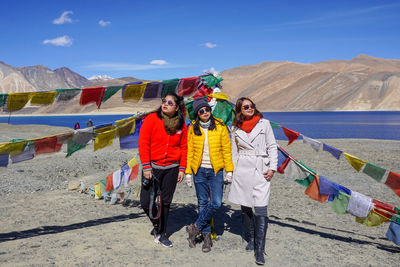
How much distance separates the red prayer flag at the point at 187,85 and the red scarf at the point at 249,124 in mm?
1245

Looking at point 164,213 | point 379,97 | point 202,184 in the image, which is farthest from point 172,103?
point 379,97

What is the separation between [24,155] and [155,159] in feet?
6.17

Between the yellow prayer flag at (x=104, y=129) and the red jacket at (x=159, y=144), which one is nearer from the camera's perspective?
the red jacket at (x=159, y=144)

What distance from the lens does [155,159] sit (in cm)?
439

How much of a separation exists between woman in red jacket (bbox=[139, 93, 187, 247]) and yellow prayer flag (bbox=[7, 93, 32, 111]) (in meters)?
1.70

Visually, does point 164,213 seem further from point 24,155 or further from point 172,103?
point 24,155

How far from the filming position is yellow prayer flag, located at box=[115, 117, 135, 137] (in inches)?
208

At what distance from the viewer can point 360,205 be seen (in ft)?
15.3

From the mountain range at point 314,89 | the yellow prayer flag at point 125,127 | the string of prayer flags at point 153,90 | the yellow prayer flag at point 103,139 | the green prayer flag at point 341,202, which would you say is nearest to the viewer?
the green prayer flag at point 341,202

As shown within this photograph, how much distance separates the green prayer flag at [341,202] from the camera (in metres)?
4.78

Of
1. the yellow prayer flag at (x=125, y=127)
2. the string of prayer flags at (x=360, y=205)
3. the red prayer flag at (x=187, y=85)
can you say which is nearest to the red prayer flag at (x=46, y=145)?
the yellow prayer flag at (x=125, y=127)

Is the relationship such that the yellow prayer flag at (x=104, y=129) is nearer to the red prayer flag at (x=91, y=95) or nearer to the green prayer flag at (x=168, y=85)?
the red prayer flag at (x=91, y=95)

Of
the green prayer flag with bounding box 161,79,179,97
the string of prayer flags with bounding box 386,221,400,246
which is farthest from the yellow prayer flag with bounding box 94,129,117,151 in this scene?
the string of prayer flags with bounding box 386,221,400,246

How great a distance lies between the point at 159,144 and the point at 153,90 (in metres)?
1.01
